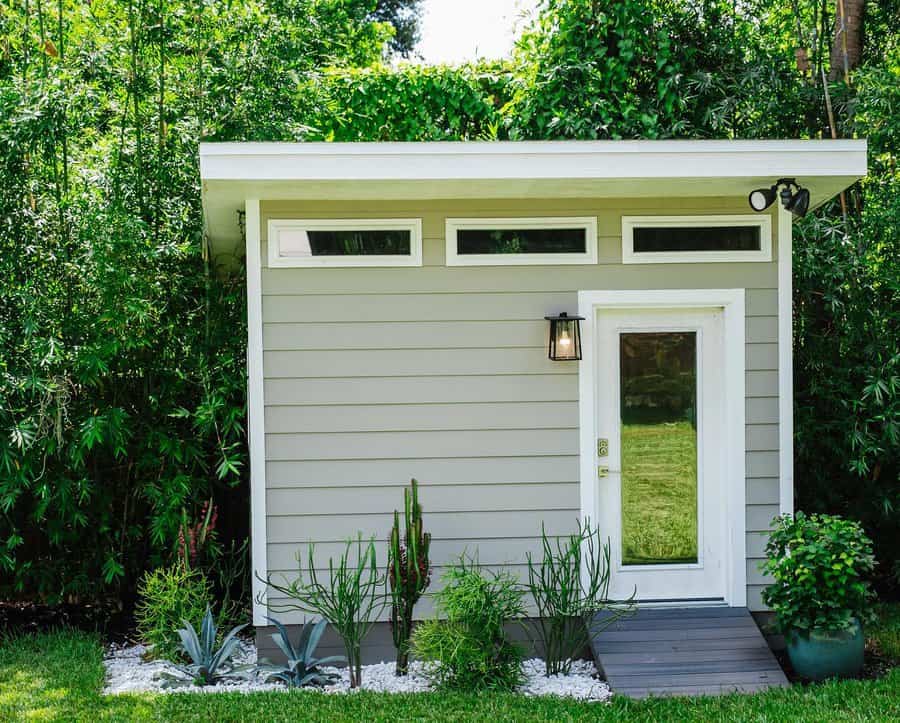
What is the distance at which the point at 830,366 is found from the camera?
543cm

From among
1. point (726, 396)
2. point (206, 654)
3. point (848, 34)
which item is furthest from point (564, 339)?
point (848, 34)

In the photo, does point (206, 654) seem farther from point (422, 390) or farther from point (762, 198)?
point (762, 198)

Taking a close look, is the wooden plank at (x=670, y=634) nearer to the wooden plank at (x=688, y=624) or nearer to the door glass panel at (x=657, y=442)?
the wooden plank at (x=688, y=624)

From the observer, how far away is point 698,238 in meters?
4.51

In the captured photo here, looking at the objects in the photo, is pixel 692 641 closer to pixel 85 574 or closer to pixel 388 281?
pixel 388 281

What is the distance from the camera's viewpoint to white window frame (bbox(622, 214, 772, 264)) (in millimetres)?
4469

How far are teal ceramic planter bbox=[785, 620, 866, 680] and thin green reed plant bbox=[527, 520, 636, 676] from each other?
81 centimetres

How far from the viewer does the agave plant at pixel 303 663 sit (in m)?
4.09

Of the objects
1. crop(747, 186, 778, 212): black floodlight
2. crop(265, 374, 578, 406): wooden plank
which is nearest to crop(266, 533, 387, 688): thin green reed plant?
crop(265, 374, 578, 406): wooden plank

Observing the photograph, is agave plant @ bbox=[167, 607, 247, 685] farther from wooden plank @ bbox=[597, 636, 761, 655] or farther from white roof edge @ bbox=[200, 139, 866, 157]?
white roof edge @ bbox=[200, 139, 866, 157]

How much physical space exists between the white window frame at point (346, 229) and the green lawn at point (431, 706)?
6.67 ft

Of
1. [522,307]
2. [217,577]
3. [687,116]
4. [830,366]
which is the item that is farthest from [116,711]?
[687,116]

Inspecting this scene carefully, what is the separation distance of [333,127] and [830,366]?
14.8 ft

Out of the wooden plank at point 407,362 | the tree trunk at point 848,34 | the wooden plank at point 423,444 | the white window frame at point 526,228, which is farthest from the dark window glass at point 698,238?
the tree trunk at point 848,34
